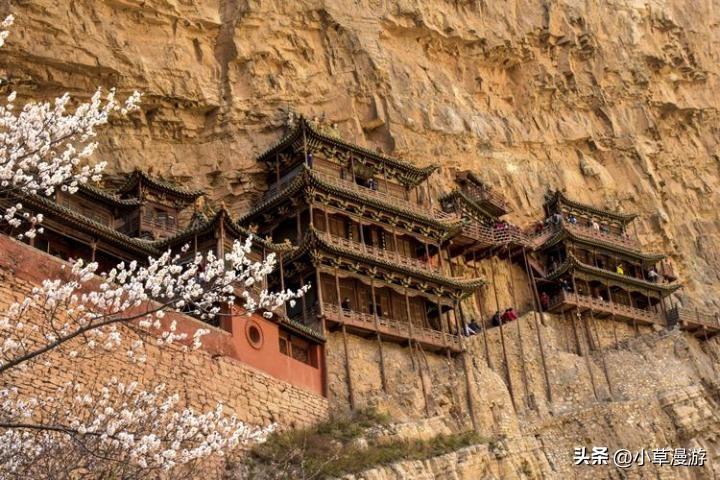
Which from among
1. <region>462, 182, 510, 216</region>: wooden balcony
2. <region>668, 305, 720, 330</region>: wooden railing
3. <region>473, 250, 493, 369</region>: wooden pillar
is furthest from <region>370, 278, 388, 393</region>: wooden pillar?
<region>668, 305, 720, 330</region>: wooden railing

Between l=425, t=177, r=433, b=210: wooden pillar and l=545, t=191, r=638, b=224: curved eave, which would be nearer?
l=425, t=177, r=433, b=210: wooden pillar

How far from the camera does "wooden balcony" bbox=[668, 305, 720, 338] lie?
42781mm

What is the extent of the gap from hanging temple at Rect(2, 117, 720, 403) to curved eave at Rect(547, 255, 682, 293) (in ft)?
0.32

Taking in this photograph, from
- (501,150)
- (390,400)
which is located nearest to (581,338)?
(501,150)

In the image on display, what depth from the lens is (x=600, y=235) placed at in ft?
150

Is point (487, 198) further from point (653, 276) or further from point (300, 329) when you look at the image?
point (300, 329)

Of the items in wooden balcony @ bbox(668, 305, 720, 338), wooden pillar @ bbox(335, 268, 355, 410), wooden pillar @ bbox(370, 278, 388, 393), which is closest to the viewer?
wooden pillar @ bbox(335, 268, 355, 410)

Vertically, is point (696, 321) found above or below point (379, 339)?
above

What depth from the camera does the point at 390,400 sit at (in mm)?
30750

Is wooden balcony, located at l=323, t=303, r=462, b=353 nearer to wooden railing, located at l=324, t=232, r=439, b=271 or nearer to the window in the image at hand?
the window

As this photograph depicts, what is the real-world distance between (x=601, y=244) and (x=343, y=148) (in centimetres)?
1393

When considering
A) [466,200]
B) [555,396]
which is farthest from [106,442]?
[466,200]

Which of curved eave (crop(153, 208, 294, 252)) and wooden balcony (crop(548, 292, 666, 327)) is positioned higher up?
wooden balcony (crop(548, 292, 666, 327))

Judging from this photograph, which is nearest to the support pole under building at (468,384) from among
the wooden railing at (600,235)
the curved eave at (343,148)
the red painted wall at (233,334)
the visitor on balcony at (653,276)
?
the red painted wall at (233,334)
